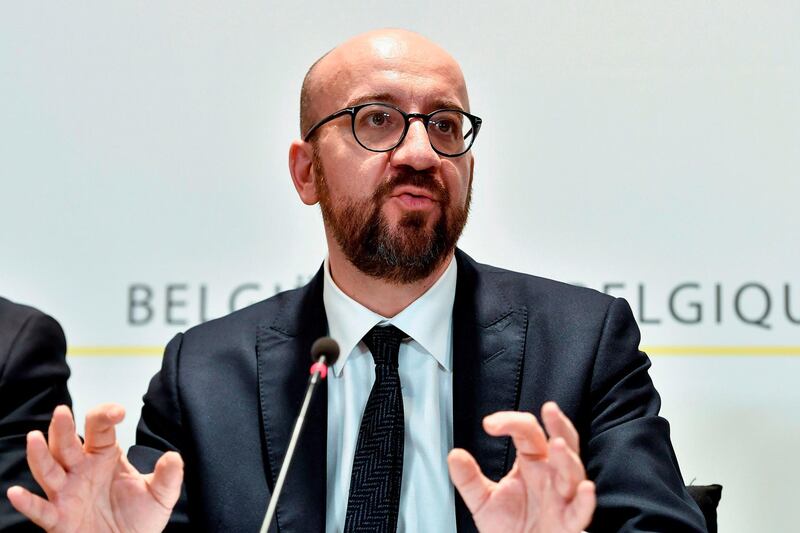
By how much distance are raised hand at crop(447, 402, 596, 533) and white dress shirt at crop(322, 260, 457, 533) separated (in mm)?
540

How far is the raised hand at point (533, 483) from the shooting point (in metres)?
1.74

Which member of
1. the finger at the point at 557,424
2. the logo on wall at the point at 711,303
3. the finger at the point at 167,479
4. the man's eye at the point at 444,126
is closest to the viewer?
the finger at the point at 557,424

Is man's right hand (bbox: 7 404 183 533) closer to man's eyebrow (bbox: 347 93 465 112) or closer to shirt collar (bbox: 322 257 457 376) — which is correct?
shirt collar (bbox: 322 257 457 376)

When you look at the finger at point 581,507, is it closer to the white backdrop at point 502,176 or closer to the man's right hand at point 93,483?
the man's right hand at point 93,483

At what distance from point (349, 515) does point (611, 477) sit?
21.7 inches

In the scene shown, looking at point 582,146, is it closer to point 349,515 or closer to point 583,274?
point 583,274

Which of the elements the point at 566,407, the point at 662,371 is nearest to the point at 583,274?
the point at 662,371

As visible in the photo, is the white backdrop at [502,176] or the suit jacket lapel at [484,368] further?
the white backdrop at [502,176]

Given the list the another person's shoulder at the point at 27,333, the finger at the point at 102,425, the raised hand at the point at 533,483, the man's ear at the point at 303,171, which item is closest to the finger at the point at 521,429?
the raised hand at the point at 533,483

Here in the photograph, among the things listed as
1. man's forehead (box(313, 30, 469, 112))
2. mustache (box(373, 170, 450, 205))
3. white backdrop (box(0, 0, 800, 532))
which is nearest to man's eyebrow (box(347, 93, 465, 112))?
man's forehead (box(313, 30, 469, 112))

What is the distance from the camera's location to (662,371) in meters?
3.21

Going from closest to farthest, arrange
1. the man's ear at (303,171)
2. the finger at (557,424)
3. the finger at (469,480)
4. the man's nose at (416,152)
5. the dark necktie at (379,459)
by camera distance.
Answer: the finger at (557,424)
the finger at (469,480)
the dark necktie at (379,459)
the man's nose at (416,152)
the man's ear at (303,171)

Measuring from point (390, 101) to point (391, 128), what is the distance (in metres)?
0.06

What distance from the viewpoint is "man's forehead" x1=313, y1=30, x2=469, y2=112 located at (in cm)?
258
